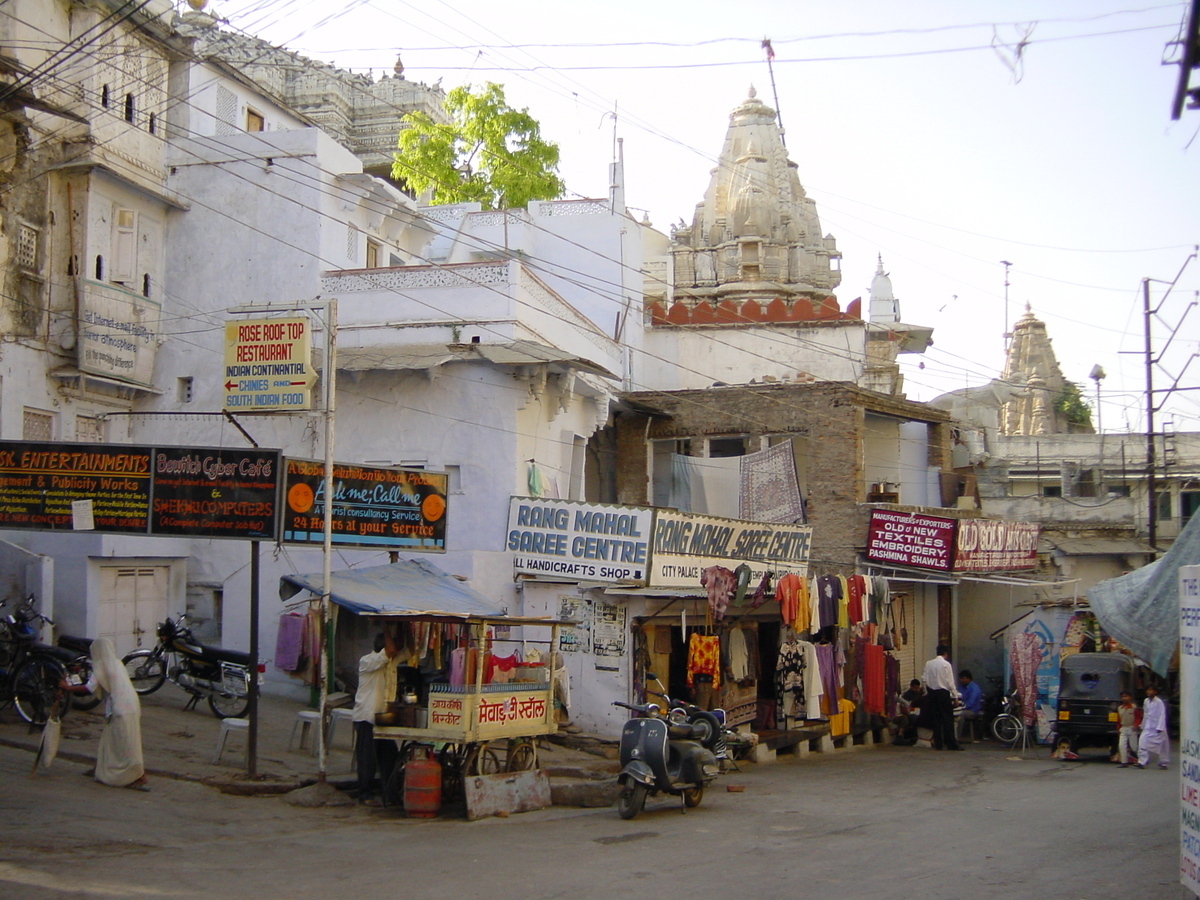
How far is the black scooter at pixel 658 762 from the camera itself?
1154 centimetres

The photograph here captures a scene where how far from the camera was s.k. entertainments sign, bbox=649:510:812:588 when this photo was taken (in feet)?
55.7

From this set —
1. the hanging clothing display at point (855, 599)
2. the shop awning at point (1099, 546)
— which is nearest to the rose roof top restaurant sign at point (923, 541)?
the hanging clothing display at point (855, 599)

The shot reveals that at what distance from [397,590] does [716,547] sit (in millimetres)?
5491

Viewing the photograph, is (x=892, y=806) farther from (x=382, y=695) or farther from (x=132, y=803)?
(x=132, y=803)

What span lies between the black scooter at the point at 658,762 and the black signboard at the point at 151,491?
4324mm

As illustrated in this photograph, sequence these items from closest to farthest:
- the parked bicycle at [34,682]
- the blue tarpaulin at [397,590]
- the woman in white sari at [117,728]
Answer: the woman in white sari at [117,728] → the parked bicycle at [34,682] → the blue tarpaulin at [397,590]

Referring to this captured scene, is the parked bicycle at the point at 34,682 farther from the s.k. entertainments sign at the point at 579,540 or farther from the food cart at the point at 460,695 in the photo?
the s.k. entertainments sign at the point at 579,540

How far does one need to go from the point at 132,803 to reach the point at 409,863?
337 centimetres

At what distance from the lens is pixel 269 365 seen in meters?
13.0

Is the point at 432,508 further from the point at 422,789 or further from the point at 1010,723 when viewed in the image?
the point at 1010,723

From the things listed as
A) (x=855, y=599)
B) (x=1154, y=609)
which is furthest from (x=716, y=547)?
(x=1154, y=609)

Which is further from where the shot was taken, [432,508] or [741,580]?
[741,580]

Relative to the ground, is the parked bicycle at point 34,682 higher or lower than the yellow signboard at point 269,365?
lower

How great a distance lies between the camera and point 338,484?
13.5m
